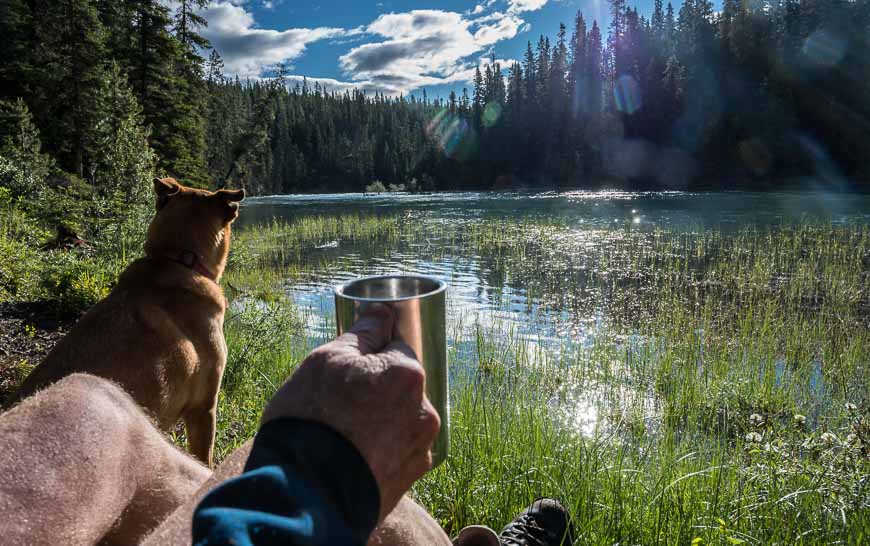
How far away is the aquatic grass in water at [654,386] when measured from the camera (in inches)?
106

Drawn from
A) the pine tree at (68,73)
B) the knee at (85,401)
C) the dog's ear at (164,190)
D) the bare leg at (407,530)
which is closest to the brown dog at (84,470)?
the knee at (85,401)

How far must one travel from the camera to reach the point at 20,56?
2733cm

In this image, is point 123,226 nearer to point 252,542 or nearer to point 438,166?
point 252,542

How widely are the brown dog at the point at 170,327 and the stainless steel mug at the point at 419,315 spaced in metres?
2.17

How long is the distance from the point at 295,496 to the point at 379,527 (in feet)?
2.64

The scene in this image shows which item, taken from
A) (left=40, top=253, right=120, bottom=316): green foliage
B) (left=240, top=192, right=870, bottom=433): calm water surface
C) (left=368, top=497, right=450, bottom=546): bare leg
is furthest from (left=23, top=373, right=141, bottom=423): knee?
(left=40, top=253, right=120, bottom=316): green foliage

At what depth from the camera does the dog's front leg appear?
328cm

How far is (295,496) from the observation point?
0.67m

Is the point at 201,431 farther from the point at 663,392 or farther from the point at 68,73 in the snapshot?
the point at 68,73

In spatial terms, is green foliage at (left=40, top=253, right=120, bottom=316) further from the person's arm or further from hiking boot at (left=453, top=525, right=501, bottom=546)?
the person's arm

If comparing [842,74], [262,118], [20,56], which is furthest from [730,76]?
[20,56]

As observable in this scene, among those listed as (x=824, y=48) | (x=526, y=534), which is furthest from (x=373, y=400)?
(x=824, y=48)

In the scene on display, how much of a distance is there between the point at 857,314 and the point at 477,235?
12.8 metres

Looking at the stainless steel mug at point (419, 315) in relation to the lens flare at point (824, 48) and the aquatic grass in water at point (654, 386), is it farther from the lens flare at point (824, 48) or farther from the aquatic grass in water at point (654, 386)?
the lens flare at point (824, 48)
